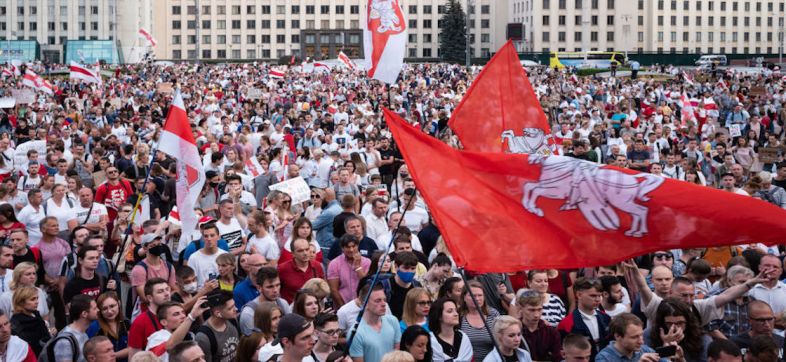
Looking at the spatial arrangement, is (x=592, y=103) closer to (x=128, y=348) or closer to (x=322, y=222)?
(x=322, y=222)

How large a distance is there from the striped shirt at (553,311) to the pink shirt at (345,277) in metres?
1.76

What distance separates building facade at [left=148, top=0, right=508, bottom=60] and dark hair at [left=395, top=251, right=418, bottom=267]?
398 ft

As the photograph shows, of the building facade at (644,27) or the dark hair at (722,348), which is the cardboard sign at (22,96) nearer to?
the dark hair at (722,348)

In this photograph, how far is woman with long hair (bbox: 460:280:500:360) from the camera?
826cm

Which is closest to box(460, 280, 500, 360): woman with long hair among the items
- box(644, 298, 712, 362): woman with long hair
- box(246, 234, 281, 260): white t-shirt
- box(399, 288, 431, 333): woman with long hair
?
box(399, 288, 431, 333): woman with long hair

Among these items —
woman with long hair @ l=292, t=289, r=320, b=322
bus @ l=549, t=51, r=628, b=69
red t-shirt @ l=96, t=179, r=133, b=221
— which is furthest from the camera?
bus @ l=549, t=51, r=628, b=69

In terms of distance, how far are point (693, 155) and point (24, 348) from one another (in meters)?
13.8

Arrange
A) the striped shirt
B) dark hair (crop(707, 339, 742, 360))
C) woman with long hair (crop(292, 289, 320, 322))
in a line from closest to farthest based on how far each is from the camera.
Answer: dark hair (crop(707, 339, 742, 360)) < woman with long hair (crop(292, 289, 320, 322)) < the striped shirt

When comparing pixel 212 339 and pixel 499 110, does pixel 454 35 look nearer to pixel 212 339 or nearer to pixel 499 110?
pixel 499 110

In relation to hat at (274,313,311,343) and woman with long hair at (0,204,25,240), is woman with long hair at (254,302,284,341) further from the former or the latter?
woman with long hair at (0,204,25,240)

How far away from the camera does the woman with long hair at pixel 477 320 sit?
27.1 ft

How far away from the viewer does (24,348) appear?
7906 mm

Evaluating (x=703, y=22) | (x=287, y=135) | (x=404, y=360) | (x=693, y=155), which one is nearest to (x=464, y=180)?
(x=404, y=360)

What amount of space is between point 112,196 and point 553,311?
6961 mm
